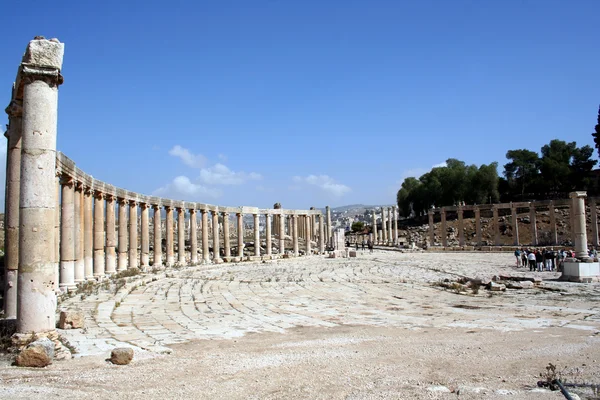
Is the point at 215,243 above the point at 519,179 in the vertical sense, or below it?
below

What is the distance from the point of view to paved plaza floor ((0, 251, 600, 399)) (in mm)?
6809

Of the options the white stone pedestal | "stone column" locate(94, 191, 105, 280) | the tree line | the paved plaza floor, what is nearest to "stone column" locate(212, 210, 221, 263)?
"stone column" locate(94, 191, 105, 280)

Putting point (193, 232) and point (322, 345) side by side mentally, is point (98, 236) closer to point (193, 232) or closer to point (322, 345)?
point (193, 232)

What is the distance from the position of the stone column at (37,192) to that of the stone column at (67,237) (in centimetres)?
801

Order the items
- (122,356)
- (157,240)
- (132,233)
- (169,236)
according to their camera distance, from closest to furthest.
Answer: (122,356), (132,233), (157,240), (169,236)

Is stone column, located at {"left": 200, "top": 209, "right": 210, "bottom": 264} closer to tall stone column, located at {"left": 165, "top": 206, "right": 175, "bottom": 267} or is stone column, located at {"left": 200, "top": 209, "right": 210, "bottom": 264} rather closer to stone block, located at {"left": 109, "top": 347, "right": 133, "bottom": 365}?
tall stone column, located at {"left": 165, "top": 206, "right": 175, "bottom": 267}

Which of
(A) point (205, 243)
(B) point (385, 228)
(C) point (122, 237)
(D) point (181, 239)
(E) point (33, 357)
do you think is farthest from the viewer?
(B) point (385, 228)

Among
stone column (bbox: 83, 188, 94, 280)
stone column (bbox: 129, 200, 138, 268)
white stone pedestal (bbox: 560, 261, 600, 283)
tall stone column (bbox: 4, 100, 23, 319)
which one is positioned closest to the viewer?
tall stone column (bbox: 4, 100, 23, 319)

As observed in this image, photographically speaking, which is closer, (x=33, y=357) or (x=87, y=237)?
(x=33, y=357)

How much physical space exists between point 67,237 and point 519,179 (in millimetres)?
80562

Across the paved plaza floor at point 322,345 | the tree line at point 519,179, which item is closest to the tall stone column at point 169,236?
the paved plaza floor at point 322,345

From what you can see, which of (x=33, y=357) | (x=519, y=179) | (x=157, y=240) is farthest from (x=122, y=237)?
(x=519, y=179)

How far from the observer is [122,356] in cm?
788

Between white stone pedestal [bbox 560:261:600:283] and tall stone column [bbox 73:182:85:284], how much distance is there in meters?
20.7
